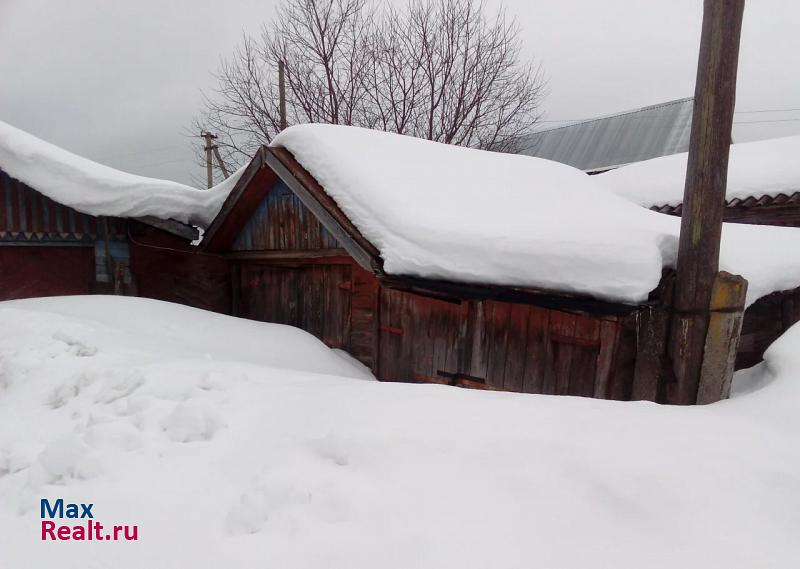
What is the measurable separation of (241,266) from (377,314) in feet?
11.0

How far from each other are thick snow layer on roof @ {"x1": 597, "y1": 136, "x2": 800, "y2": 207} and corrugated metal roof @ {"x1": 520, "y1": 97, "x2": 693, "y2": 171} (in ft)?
19.3

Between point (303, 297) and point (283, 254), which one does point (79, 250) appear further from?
point (303, 297)

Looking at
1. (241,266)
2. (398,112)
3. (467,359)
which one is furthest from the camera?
(398,112)

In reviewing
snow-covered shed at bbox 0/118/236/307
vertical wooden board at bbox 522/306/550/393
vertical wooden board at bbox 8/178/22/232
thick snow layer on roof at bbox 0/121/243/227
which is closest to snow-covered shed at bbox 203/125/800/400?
vertical wooden board at bbox 522/306/550/393

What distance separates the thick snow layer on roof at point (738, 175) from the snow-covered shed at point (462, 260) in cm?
184

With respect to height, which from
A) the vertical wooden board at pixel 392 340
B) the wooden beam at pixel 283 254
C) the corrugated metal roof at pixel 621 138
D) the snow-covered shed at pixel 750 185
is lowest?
the vertical wooden board at pixel 392 340

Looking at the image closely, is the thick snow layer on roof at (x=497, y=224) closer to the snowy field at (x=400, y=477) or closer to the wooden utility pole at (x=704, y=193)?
the wooden utility pole at (x=704, y=193)

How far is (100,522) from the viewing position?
1843 mm

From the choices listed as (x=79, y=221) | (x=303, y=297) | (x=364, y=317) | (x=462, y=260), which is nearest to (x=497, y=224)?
(x=462, y=260)

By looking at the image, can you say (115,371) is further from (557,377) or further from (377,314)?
(557,377)

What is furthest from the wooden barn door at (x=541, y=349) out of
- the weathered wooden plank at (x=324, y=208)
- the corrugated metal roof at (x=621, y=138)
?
the corrugated metal roof at (x=621, y=138)

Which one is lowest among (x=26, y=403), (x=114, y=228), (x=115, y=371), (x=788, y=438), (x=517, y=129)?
(x=26, y=403)

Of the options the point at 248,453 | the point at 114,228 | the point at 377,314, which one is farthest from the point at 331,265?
the point at 114,228

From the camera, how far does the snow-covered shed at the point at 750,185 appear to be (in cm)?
717
